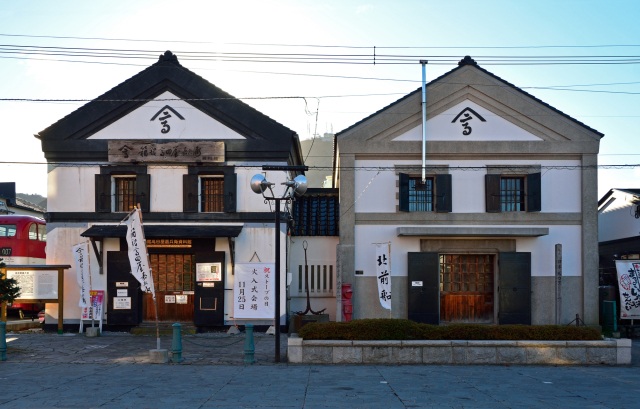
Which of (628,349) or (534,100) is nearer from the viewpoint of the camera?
(628,349)

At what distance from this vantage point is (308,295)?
21.8 m

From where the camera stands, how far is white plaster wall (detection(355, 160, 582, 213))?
21891mm

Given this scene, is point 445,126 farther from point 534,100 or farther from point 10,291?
point 10,291

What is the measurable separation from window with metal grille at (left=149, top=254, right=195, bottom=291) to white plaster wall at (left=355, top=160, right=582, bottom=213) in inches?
256

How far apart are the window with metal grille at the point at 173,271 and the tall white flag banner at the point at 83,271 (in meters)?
2.18

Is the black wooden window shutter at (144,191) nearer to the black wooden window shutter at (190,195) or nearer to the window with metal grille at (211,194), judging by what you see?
the black wooden window shutter at (190,195)

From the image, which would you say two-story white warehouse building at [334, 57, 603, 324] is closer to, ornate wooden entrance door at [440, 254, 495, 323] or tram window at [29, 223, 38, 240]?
ornate wooden entrance door at [440, 254, 495, 323]

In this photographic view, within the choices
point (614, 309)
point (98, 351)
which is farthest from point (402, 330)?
point (614, 309)

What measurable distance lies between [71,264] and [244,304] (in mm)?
6361

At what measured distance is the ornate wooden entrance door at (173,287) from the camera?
21.1 meters

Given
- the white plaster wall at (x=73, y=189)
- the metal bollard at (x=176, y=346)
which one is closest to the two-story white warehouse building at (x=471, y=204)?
the metal bollard at (x=176, y=346)

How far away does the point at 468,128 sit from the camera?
22.1m

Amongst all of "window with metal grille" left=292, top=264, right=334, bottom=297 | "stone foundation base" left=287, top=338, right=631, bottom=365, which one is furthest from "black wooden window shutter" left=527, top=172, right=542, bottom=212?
"window with metal grille" left=292, top=264, right=334, bottom=297

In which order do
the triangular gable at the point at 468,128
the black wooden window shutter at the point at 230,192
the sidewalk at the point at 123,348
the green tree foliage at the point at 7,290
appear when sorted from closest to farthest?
the sidewalk at the point at 123,348 < the green tree foliage at the point at 7,290 < the black wooden window shutter at the point at 230,192 < the triangular gable at the point at 468,128
